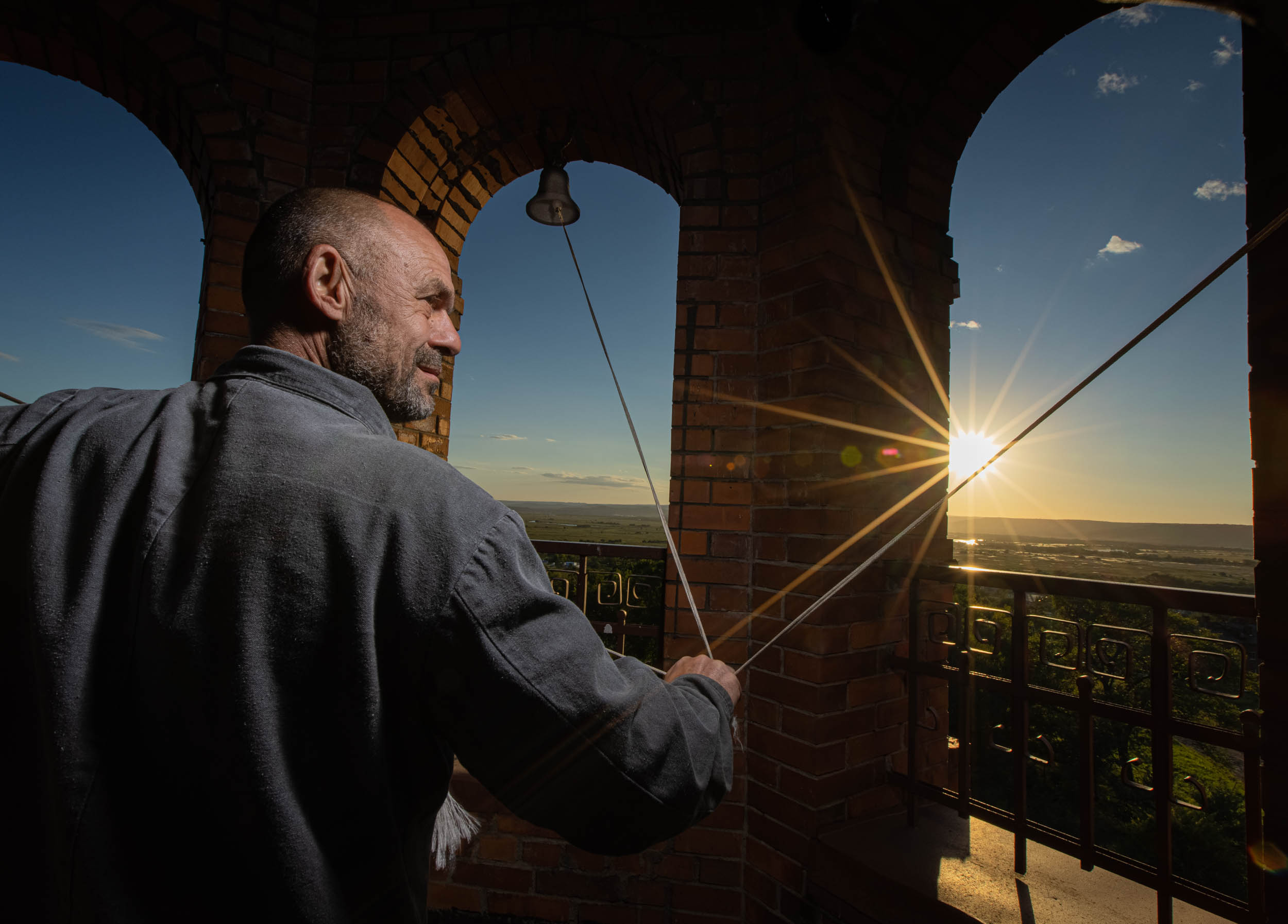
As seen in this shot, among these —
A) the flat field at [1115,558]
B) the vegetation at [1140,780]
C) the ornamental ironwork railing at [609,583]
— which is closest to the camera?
the ornamental ironwork railing at [609,583]

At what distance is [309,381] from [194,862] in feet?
1.90

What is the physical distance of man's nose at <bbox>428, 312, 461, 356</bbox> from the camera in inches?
43.1

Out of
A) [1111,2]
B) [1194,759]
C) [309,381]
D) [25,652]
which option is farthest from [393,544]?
→ [1194,759]

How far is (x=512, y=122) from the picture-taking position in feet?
8.89

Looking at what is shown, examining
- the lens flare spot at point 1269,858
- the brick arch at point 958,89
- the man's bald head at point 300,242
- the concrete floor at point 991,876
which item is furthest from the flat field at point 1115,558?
the man's bald head at point 300,242

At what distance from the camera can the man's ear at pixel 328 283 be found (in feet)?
3.12

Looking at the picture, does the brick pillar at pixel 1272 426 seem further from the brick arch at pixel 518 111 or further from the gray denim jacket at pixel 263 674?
the brick arch at pixel 518 111

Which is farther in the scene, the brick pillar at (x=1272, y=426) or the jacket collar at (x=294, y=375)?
the brick pillar at (x=1272, y=426)

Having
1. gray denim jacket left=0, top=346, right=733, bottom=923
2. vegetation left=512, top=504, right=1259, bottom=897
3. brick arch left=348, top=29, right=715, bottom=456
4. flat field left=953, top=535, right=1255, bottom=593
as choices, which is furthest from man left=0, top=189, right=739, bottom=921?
flat field left=953, top=535, right=1255, bottom=593

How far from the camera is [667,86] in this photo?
91.5 inches

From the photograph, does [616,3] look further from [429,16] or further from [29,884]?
[29,884]

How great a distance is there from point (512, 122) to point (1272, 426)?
283cm

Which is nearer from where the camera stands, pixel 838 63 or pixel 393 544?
pixel 393 544

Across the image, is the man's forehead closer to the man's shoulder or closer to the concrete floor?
the man's shoulder
